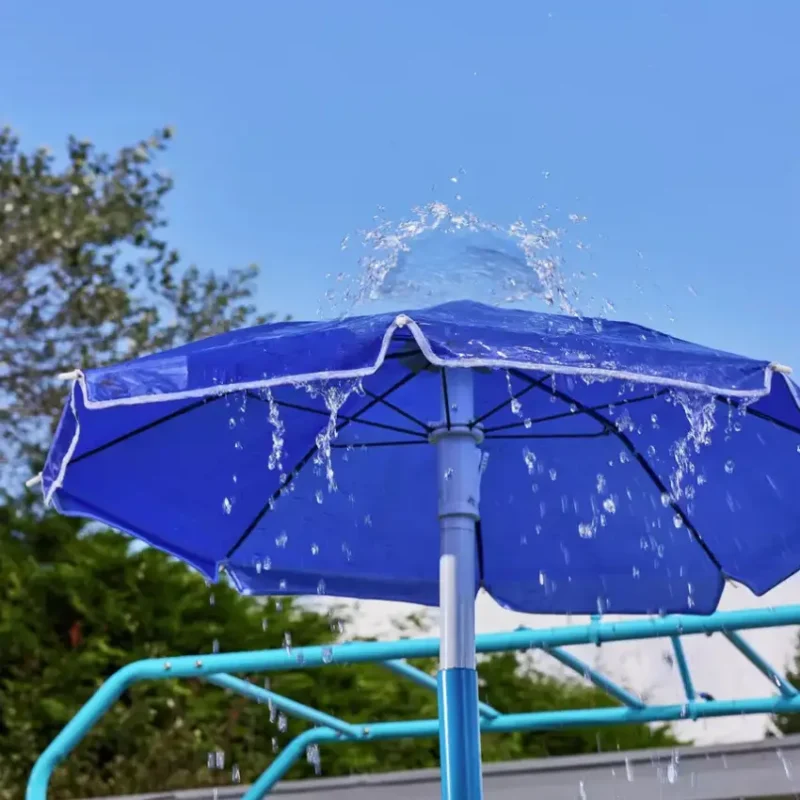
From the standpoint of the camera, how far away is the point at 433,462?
177 inches

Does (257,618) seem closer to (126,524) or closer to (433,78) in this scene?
(433,78)

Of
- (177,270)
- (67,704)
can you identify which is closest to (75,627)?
(67,704)

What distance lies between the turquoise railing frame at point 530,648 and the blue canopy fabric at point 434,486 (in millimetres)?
258

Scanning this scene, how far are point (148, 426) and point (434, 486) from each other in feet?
3.86

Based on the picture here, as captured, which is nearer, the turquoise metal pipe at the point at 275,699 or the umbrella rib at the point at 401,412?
the umbrella rib at the point at 401,412

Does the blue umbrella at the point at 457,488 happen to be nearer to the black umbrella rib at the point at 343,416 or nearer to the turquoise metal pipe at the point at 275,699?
the black umbrella rib at the point at 343,416

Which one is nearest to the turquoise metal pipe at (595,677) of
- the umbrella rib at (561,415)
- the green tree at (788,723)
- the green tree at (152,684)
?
the umbrella rib at (561,415)

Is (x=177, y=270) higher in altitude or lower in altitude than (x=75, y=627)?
higher

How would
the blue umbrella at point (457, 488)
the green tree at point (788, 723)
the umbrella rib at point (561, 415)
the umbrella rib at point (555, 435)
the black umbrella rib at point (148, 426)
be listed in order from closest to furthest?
the blue umbrella at point (457, 488) < the black umbrella rib at point (148, 426) < the umbrella rib at point (561, 415) < the umbrella rib at point (555, 435) < the green tree at point (788, 723)

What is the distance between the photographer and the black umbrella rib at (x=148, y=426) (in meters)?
3.83

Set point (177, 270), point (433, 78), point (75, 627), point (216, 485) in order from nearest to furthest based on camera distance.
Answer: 1. point (216, 485)
2. point (433, 78)
3. point (75, 627)
4. point (177, 270)

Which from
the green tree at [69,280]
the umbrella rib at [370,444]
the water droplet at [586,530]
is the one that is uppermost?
the green tree at [69,280]

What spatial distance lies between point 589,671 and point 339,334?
7.46 feet

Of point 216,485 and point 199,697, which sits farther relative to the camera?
A: point 199,697
